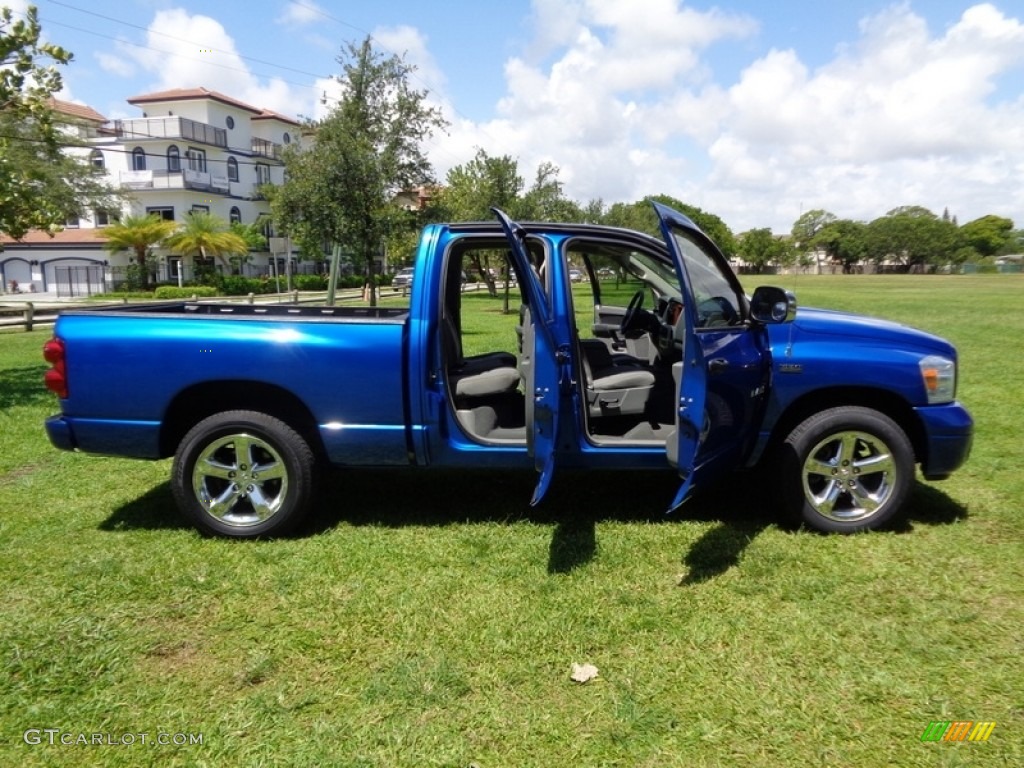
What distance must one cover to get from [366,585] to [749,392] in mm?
2344

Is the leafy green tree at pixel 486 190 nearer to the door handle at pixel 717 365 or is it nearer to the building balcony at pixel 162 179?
the door handle at pixel 717 365

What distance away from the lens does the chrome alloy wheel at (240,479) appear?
4.37m

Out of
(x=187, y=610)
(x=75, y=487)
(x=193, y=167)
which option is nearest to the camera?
(x=187, y=610)

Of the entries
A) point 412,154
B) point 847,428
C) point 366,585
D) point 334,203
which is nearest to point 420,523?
point 366,585

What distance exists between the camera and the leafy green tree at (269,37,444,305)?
16594 mm

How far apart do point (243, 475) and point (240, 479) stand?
0.11 ft

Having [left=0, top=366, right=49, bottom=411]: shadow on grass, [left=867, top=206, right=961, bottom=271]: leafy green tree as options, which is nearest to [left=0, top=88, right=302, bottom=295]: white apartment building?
[left=0, top=366, right=49, bottom=411]: shadow on grass

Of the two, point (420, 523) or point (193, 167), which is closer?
point (420, 523)

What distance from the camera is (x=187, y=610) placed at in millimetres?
3619

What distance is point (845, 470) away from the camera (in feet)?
14.4

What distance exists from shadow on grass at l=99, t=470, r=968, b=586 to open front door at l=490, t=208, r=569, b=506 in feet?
1.84

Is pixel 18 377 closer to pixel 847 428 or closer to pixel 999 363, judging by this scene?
pixel 847 428

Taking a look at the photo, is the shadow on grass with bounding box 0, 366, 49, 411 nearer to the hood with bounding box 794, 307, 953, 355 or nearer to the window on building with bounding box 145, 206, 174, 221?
the hood with bounding box 794, 307, 953, 355

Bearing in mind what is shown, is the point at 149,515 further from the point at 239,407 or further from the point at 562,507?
the point at 562,507
